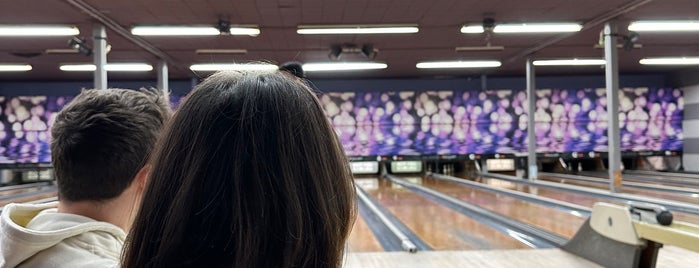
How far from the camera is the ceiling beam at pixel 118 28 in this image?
571cm

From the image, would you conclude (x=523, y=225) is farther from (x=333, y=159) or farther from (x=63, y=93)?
(x=63, y=93)

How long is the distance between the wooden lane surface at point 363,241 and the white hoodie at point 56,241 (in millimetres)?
3130

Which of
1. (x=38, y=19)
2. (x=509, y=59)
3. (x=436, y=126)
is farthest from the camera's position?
(x=436, y=126)

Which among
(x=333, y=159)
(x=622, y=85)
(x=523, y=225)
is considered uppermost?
(x=622, y=85)

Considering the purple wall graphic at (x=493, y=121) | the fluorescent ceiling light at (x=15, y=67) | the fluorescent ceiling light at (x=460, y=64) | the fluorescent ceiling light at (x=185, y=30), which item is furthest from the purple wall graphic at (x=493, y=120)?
the fluorescent ceiling light at (x=185, y=30)

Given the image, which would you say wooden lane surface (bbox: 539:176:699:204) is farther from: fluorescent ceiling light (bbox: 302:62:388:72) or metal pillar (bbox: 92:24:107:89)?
metal pillar (bbox: 92:24:107:89)

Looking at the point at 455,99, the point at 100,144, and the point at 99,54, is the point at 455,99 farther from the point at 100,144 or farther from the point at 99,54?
the point at 100,144

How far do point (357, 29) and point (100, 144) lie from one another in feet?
20.9

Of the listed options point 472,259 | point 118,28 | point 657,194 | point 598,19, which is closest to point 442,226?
point 472,259

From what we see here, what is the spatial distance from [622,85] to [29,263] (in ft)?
44.9

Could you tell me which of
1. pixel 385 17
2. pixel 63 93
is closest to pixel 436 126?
pixel 385 17

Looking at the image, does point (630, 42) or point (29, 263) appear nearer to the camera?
point (29, 263)

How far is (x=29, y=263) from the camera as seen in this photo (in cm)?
78

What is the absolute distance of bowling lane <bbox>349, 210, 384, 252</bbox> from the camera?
4.26 metres
